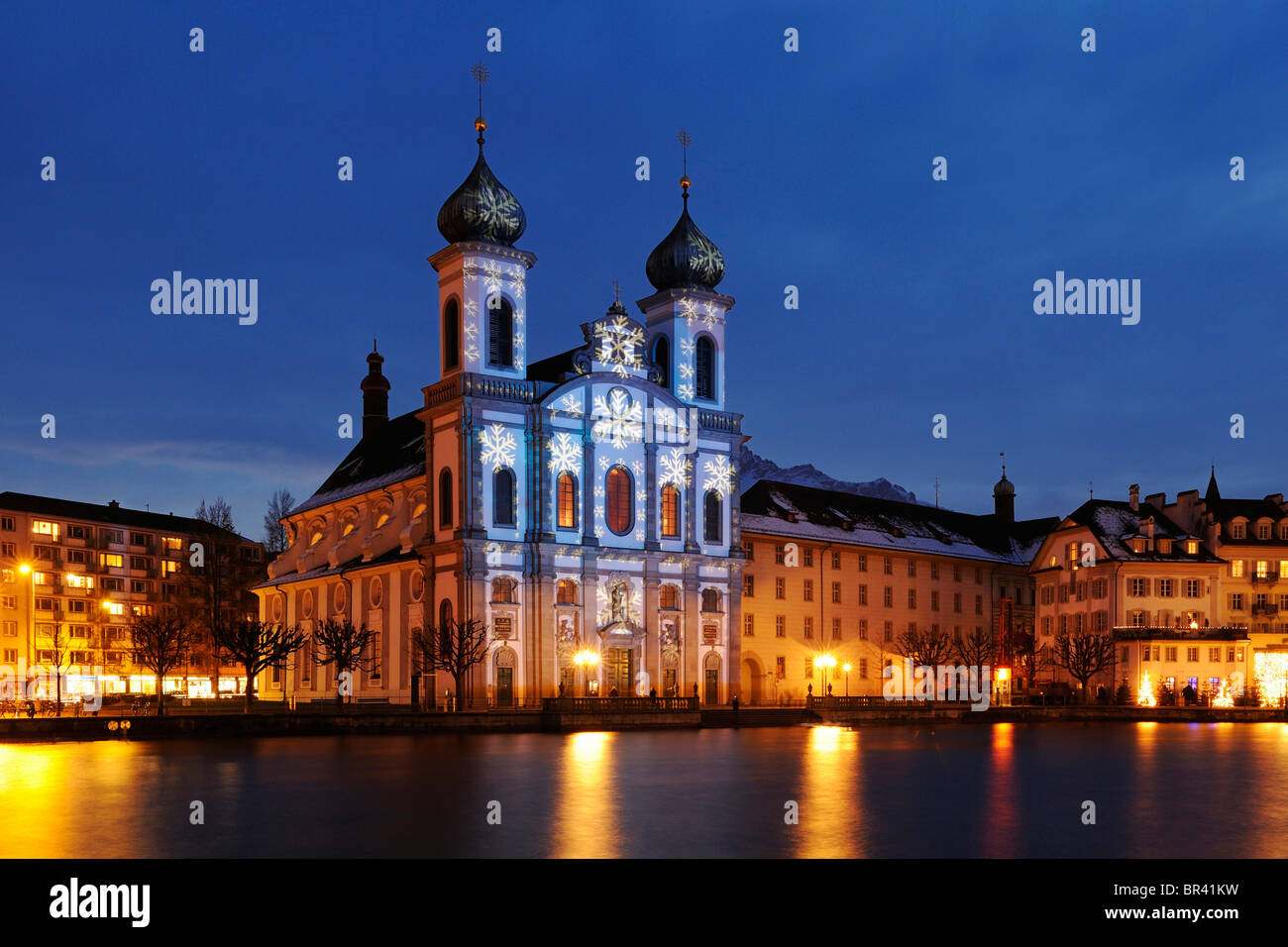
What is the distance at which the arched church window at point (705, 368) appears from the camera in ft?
270

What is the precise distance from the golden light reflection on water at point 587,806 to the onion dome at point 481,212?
125 feet

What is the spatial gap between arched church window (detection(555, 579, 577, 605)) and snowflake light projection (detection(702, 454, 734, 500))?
10069 millimetres

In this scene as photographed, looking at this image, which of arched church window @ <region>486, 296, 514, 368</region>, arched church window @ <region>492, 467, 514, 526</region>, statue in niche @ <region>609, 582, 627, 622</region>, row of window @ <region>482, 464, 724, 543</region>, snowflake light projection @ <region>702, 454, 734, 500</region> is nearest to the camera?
arched church window @ <region>492, 467, 514, 526</region>

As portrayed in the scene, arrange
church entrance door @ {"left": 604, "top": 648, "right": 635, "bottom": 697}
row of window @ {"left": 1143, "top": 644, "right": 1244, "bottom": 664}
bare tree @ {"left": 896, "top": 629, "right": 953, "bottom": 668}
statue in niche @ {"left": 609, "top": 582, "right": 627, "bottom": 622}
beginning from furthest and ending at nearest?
bare tree @ {"left": 896, "top": 629, "right": 953, "bottom": 668}, row of window @ {"left": 1143, "top": 644, "right": 1244, "bottom": 664}, statue in niche @ {"left": 609, "top": 582, "right": 627, "bottom": 622}, church entrance door @ {"left": 604, "top": 648, "right": 635, "bottom": 697}

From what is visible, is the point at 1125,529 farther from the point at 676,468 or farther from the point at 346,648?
the point at 346,648

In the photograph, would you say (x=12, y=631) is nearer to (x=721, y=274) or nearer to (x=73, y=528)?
(x=73, y=528)

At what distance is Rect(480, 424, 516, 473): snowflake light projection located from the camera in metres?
72.6

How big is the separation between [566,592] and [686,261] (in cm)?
2019

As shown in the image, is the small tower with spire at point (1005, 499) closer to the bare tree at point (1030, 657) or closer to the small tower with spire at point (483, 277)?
the bare tree at point (1030, 657)

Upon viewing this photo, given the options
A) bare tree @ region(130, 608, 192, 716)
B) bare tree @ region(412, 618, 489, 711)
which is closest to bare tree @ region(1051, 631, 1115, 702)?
bare tree @ region(412, 618, 489, 711)

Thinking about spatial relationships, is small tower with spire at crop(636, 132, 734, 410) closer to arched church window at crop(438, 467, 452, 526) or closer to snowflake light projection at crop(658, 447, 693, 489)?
snowflake light projection at crop(658, 447, 693, 489)

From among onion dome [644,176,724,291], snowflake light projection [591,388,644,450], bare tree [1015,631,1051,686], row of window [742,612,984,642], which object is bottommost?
bare tree [1015,631,1051,686]

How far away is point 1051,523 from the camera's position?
112 m

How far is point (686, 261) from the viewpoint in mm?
82375
